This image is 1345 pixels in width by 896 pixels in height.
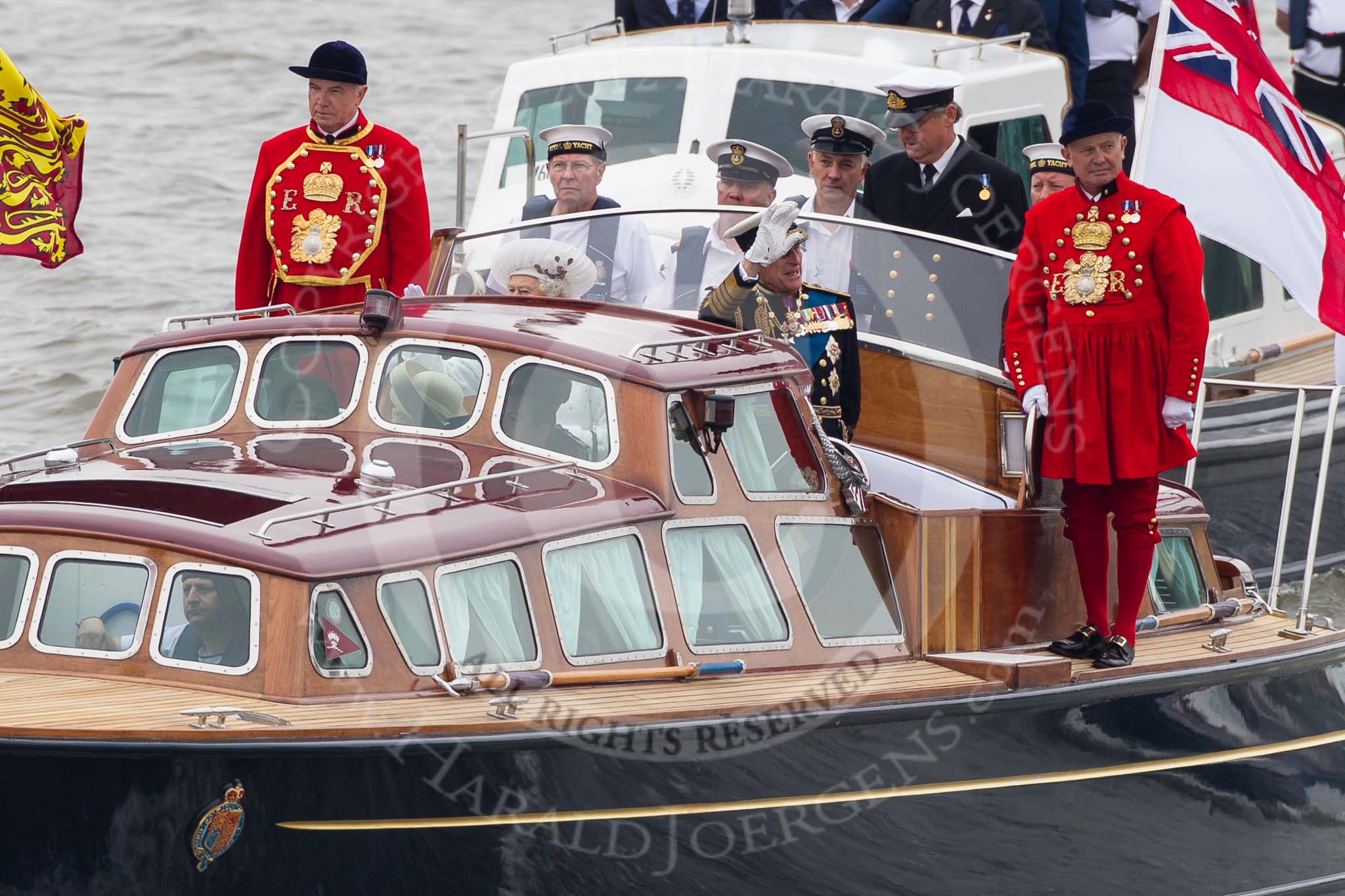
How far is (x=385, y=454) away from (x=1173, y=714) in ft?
9.54

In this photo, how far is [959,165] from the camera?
30.2ft

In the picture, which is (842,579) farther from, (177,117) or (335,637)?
(177,117)

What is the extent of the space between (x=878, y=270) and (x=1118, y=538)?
60.7 inches

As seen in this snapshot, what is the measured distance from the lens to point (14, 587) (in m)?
6.27

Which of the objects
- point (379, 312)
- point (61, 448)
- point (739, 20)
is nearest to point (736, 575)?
point (379, 312)

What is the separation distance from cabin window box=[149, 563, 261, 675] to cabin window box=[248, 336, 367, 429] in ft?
4.03

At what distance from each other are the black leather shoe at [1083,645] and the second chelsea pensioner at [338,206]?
310cm

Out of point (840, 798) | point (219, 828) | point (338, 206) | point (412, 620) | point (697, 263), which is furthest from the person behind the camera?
point (338, 206)

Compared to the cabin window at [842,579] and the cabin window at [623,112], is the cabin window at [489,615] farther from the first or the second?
the cabin window at [623,112]

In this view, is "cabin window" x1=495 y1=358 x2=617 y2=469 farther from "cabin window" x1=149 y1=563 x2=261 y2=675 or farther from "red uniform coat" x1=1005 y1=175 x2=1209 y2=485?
"red uniform coat" x1=1005 y1=175 x2=1209 y2=485

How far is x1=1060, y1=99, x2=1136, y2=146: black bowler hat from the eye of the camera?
23.0 ft

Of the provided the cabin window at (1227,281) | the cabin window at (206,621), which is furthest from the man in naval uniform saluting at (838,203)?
the cabin window at (1227,281)

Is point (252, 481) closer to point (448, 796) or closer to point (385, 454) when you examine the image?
point (385, 454)

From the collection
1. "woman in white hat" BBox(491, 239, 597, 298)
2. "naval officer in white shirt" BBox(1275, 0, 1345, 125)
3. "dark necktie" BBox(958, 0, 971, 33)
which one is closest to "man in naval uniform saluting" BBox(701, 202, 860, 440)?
"woman in white hat" BBox(491, 239, 597, 298)
